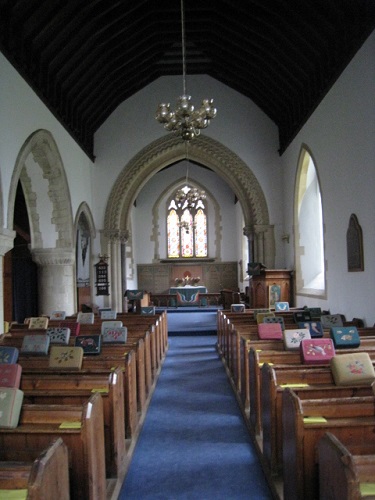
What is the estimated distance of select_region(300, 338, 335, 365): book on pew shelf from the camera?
3.92 metres

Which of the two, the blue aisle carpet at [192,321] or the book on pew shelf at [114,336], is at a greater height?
the book on pew shelf at [114,336]

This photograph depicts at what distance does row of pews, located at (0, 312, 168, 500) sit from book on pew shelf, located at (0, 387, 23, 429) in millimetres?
52

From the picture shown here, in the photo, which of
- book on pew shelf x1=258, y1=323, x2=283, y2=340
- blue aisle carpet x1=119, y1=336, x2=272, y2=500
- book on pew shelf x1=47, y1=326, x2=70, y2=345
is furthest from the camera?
book on pew shelf x1=47, y1=326, x2=70, y2=345

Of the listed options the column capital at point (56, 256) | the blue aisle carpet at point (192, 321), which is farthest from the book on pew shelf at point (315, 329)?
the column capital at point (56, 256)

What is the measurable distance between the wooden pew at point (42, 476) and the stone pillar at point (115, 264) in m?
10.1

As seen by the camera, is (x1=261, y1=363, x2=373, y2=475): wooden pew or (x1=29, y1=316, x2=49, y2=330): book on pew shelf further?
(x1=29, y1=316, x2=49, y2=330): book on pew shelf

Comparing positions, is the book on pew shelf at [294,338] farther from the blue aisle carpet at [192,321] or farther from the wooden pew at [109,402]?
the blue aisle carpet at [192,321]

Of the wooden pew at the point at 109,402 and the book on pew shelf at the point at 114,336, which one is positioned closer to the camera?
the wooden pew at the point at 109,402

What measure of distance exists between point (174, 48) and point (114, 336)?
24.3 ft

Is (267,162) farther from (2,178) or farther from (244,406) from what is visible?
(244,406)

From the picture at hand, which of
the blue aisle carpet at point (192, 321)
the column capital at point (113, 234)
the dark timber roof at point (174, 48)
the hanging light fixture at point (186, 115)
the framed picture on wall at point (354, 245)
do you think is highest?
the dark timber roof at point (174, 48)

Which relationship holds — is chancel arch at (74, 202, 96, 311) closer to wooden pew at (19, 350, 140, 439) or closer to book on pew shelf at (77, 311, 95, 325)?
book on pew shelf at (77, 311, 95, 325)

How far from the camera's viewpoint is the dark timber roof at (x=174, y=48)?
6.92 m

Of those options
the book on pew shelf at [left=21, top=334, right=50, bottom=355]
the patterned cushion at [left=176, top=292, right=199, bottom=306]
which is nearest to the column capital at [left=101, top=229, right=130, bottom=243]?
the patterned cushion at [left=176, top=292, right=199, bottom=306]
